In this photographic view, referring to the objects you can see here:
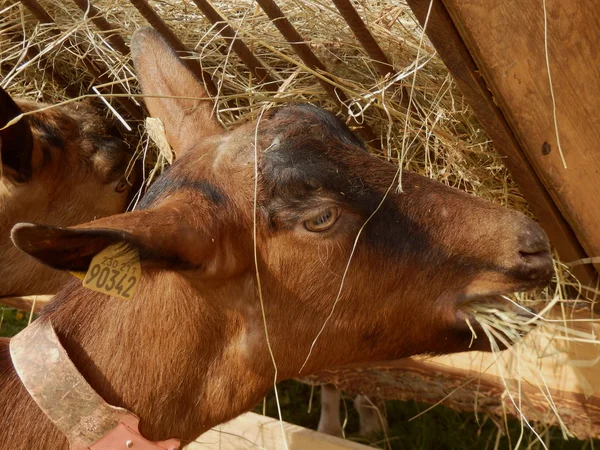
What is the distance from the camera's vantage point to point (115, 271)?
97.7 inches

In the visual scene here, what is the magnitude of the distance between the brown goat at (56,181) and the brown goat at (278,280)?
154 centimetres

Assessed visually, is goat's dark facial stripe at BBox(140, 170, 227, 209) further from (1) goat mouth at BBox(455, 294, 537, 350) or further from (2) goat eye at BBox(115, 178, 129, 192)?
(2) goat eye at BBox(115, 178, 129, 192)

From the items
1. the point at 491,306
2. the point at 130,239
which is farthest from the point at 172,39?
the point at 491,306

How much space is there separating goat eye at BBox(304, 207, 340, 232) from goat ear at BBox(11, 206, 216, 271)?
1.10 feet

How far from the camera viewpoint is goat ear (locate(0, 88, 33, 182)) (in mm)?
3924

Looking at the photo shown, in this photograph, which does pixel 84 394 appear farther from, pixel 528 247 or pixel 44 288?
pixel 44 288

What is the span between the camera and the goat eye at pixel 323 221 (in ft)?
9.34

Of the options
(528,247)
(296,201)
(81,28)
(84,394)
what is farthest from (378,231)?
(81,28)

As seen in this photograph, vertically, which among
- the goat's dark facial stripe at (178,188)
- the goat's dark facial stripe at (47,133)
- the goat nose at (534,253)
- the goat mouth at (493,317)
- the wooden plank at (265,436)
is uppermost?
the goat's dark facial stripe at (178,188)

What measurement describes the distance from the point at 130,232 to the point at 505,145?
142 cm

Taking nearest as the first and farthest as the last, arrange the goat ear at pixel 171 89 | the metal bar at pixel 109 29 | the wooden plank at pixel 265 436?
the goat ear at pixel 171 89 < the metal bar at pixel 109 29 < the wooden plank at pixel 265 436

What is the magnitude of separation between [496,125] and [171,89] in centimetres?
146

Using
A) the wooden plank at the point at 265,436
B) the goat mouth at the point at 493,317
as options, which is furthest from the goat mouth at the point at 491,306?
the wooden plank at the point at 265,436

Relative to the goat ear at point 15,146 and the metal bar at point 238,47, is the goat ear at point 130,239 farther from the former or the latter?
the goat ear at point 15,146
